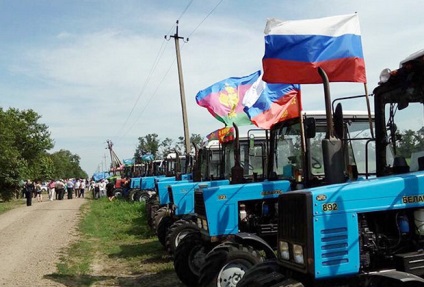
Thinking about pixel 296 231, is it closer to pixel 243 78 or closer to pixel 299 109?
pixel 299 109

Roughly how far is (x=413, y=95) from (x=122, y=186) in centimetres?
2970

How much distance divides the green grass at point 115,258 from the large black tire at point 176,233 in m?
0.41

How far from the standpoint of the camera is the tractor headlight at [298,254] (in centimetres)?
397

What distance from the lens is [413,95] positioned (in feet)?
15.4

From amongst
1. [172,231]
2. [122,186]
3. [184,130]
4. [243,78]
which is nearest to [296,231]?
[172,231]

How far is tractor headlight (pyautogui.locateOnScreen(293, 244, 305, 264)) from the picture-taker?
3.97 metres

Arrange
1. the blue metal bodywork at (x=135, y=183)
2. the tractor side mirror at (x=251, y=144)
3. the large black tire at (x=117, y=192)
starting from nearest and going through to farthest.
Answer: the tractor side mirror at (x=251, y=144) < the blue metal bodywork at (x=135, y=183) < the large black tire at (x=117, y=192)

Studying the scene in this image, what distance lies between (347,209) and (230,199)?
3.68m

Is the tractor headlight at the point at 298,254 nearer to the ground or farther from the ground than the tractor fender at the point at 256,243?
farther from the ground

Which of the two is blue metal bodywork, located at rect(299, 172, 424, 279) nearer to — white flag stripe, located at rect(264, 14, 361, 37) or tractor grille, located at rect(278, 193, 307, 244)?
tractor grille, located at rect(278, 193, 307, 244)

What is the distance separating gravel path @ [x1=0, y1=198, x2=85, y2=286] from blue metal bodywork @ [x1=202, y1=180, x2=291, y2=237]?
9.59 ft

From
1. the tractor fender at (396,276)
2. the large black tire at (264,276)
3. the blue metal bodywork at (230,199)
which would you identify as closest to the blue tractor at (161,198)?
the blue metal bodywork at (230,199)

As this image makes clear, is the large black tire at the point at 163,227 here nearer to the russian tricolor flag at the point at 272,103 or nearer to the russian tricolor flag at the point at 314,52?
the russian tricolor flag at the point at 272,103

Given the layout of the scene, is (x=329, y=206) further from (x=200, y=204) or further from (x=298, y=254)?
(x=200, y=204)
